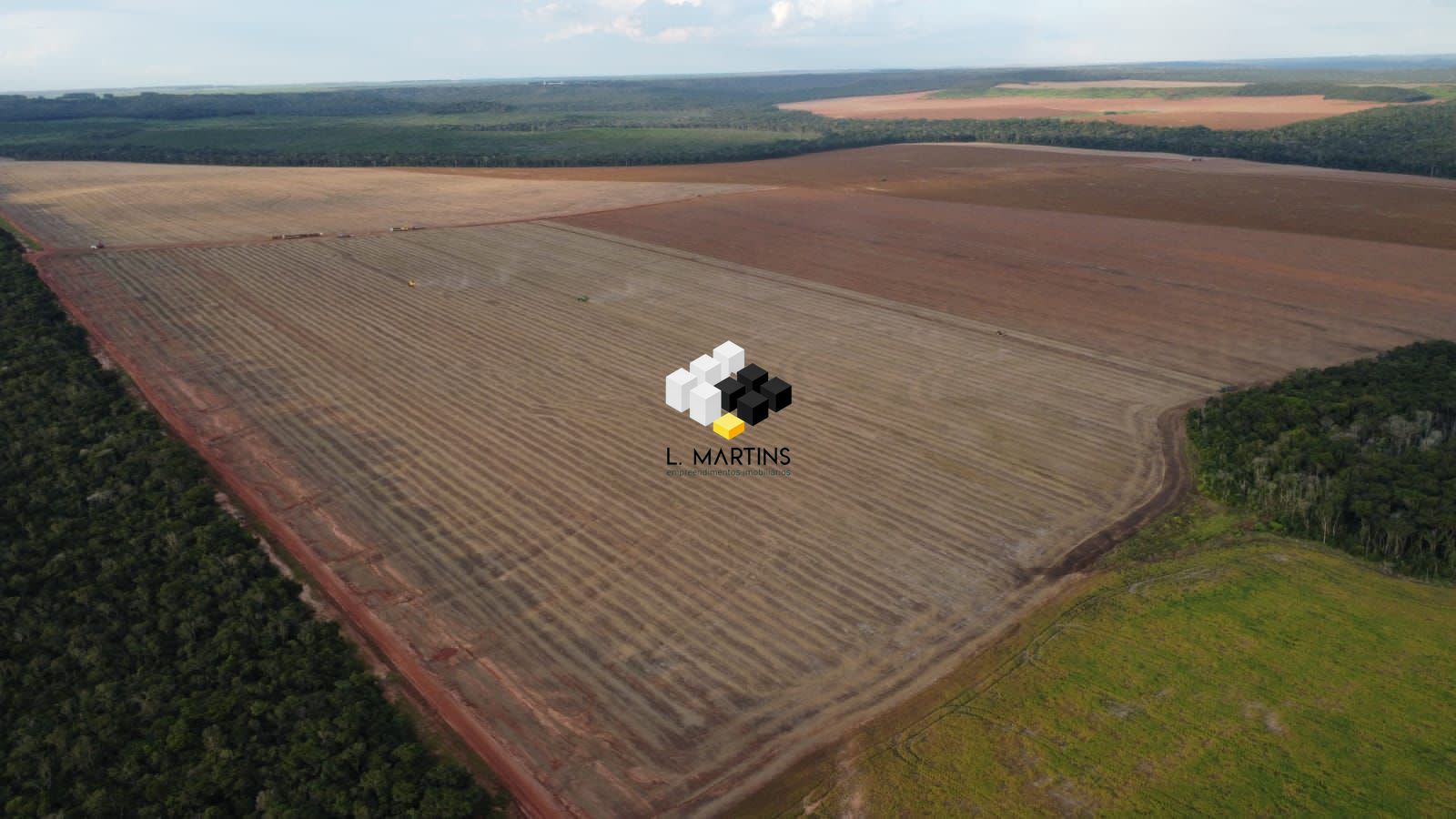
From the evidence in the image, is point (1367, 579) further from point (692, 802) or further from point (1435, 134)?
point (1435, 134)

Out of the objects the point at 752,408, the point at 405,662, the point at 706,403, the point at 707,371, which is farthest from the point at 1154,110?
the point at 405,662

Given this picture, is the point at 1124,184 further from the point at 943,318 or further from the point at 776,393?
the point at 776,393

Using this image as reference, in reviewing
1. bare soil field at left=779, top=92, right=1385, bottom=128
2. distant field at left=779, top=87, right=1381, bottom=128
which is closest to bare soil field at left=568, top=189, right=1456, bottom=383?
bare soil field at left=779, top=92, right=1385, bottom=128

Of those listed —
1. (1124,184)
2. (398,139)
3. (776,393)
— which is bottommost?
(776,393)

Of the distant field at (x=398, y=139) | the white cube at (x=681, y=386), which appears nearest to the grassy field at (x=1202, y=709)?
the white cube at (x=681, y=386)

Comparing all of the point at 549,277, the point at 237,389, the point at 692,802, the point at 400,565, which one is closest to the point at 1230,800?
the point at 692,802

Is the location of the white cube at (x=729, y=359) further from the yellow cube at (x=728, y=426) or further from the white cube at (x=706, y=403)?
the yellow cube at (x=728, y=426)
